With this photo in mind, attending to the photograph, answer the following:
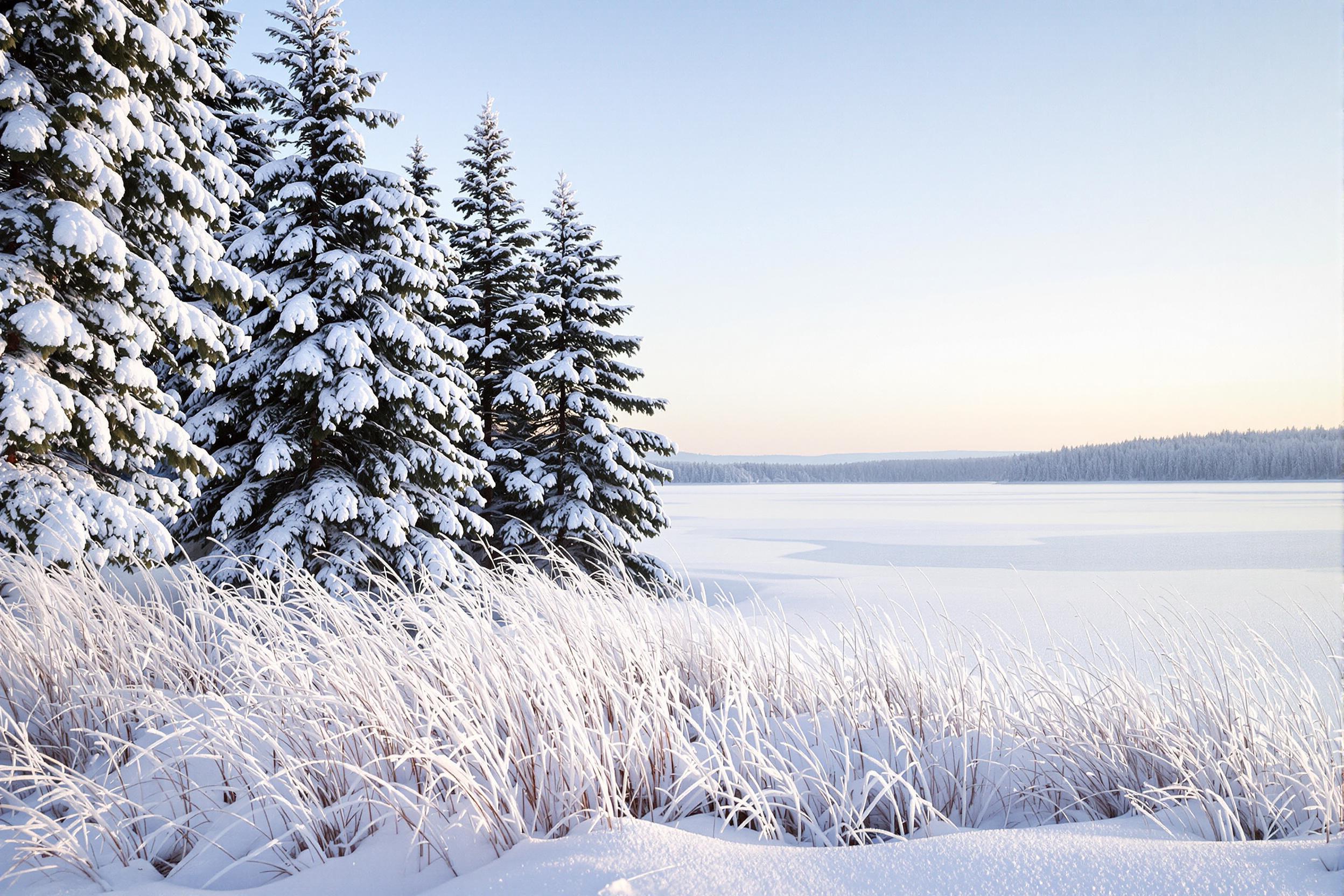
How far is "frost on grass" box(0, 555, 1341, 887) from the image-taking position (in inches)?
99.5

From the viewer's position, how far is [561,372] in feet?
48.4

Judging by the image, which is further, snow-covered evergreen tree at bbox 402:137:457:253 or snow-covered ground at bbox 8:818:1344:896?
snow-covered evergreen tree at bbox 402:137:457:253

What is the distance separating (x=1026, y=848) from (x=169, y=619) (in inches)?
198

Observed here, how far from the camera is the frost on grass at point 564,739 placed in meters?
2.53

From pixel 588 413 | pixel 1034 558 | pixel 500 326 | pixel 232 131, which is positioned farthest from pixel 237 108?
pixel 1034 558

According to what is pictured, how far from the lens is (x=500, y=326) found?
15648 millimetres

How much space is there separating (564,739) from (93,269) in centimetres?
703

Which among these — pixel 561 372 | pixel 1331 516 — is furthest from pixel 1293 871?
pixel 1331 516

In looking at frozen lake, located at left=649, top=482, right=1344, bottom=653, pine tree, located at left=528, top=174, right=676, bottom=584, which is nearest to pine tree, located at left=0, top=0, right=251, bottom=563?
frozen lake, located at left=649, top=482, right=1344, bottom=653

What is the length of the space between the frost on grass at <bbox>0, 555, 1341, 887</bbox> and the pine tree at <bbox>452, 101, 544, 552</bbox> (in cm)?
1012

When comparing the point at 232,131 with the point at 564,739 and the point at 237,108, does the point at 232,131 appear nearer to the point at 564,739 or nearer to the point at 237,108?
the point at 237,108

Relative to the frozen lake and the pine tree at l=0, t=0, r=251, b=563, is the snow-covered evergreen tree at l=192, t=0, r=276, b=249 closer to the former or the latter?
the pine tree at l=0, t=0, r=251, b=563

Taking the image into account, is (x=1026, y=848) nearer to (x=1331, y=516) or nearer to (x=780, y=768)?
(x=780, y=768)

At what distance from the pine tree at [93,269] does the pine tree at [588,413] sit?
750cm
